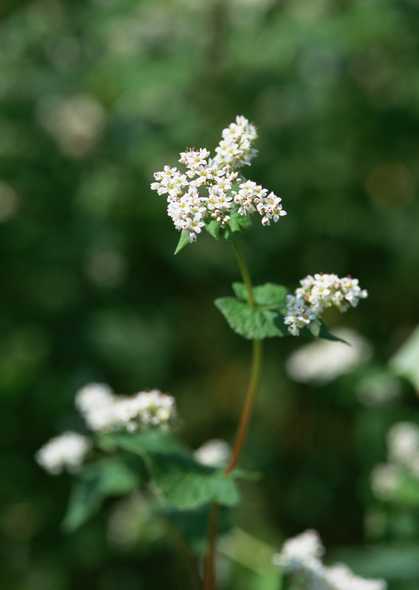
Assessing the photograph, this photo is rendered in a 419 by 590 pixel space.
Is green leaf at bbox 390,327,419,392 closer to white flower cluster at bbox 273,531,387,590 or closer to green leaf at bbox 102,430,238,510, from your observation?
white flower cluster at bbox 273,531,387,590

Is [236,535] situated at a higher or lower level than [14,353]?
lower

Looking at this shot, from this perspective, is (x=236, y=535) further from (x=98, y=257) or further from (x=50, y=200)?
(x=50, y=200)

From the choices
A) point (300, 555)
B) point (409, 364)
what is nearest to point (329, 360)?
point (409, 364)

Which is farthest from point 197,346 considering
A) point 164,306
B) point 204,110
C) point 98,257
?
point 204,110

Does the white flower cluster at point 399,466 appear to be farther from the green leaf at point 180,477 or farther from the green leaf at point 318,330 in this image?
the green leaf at point 318,330

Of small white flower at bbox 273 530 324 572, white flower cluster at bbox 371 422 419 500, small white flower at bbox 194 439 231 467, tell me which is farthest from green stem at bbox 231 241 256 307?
white flower cluster at bbox 371 422 419 500

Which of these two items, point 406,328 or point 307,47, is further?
point 406,328
